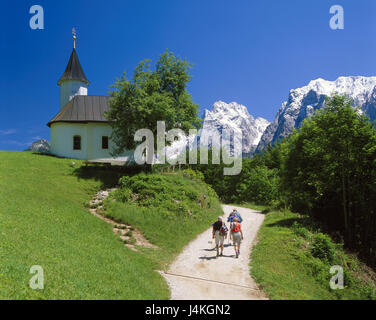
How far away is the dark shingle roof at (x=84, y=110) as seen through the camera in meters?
39.0

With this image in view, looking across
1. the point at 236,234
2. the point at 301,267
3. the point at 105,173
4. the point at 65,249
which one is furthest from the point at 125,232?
the point at 105,173

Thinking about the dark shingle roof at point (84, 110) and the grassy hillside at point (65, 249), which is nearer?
the grassy hillside at point (65, 249)

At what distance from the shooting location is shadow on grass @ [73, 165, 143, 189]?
2922cm

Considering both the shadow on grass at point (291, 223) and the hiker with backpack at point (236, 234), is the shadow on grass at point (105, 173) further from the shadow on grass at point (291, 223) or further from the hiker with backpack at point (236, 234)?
the hiker with backpack at point (236, 234)

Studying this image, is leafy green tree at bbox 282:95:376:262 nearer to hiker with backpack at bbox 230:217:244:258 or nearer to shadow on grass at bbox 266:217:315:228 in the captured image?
shadow on grass at bbox 266:217:315:228

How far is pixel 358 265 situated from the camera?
758 inches

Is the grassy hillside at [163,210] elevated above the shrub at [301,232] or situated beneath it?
elevated above

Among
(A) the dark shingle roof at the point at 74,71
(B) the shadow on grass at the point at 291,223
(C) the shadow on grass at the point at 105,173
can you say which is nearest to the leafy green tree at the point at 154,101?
(C) the shadow on grass at the point at 105,173

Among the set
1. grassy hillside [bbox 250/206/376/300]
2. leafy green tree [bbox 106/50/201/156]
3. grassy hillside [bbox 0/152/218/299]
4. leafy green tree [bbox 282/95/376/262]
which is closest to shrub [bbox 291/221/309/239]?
grassy hillside [bbox 250/206/376/300]

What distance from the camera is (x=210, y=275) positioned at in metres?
13.1

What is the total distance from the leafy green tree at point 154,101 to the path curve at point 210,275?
14.8 metres
